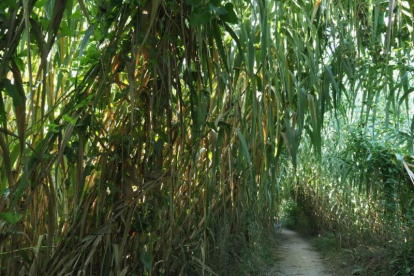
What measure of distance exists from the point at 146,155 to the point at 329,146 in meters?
5.03

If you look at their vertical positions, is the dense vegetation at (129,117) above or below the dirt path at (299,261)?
above

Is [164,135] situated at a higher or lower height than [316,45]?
lower

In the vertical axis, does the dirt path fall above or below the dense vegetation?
below

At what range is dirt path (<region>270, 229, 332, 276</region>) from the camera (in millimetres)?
5906

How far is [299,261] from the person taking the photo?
22.6 ft

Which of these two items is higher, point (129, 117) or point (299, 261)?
point (129, 117)

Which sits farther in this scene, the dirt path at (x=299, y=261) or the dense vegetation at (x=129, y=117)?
the dirt path at (x=299, y=261)

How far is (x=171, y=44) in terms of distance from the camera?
1.81m

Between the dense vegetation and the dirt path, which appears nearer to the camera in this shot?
the dense vegetation

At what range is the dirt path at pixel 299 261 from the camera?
591 centimetres

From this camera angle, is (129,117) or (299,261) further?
(299,261)

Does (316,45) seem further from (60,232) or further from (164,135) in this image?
(60,232)

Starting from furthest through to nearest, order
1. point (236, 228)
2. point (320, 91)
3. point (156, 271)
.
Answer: point (236, 228)
point (320, 91)
point (156, 271)

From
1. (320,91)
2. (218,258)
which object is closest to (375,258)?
(218,258)
